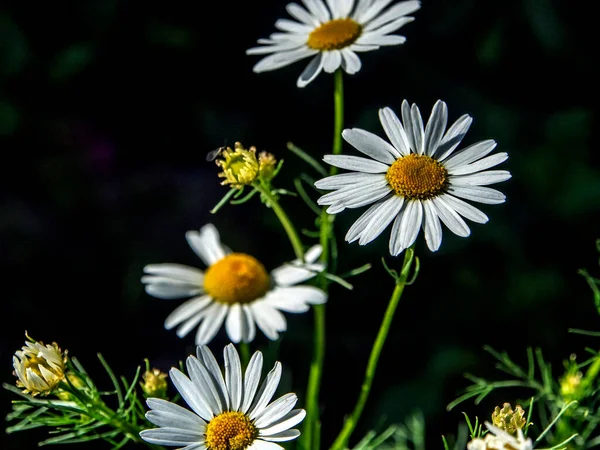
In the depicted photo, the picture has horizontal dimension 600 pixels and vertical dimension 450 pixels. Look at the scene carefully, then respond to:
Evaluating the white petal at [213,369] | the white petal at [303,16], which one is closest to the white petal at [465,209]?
the white petal at [213,369]

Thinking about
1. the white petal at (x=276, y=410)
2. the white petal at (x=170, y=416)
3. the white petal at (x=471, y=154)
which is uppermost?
the white petal at (x=471, y=154)

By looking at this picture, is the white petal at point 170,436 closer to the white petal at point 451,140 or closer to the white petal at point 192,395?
Answer: the white petal at point 192,395

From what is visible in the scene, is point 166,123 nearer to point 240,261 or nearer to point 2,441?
point 2,441

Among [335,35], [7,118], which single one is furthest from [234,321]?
[7,118]

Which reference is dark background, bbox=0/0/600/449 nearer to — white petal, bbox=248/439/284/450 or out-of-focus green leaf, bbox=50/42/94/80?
out-of-focus green leaf, bbox=50/42/94/80

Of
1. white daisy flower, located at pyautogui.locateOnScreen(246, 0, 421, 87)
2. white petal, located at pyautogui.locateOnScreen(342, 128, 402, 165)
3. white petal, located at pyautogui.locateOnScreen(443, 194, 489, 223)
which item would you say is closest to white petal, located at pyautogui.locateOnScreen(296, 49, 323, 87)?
white daisy flower, located at pyautogui.locateOnScreen(246, 0, 421, 87)

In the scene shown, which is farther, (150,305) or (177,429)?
(150,305)

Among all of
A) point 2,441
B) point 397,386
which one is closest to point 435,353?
point 397,386
